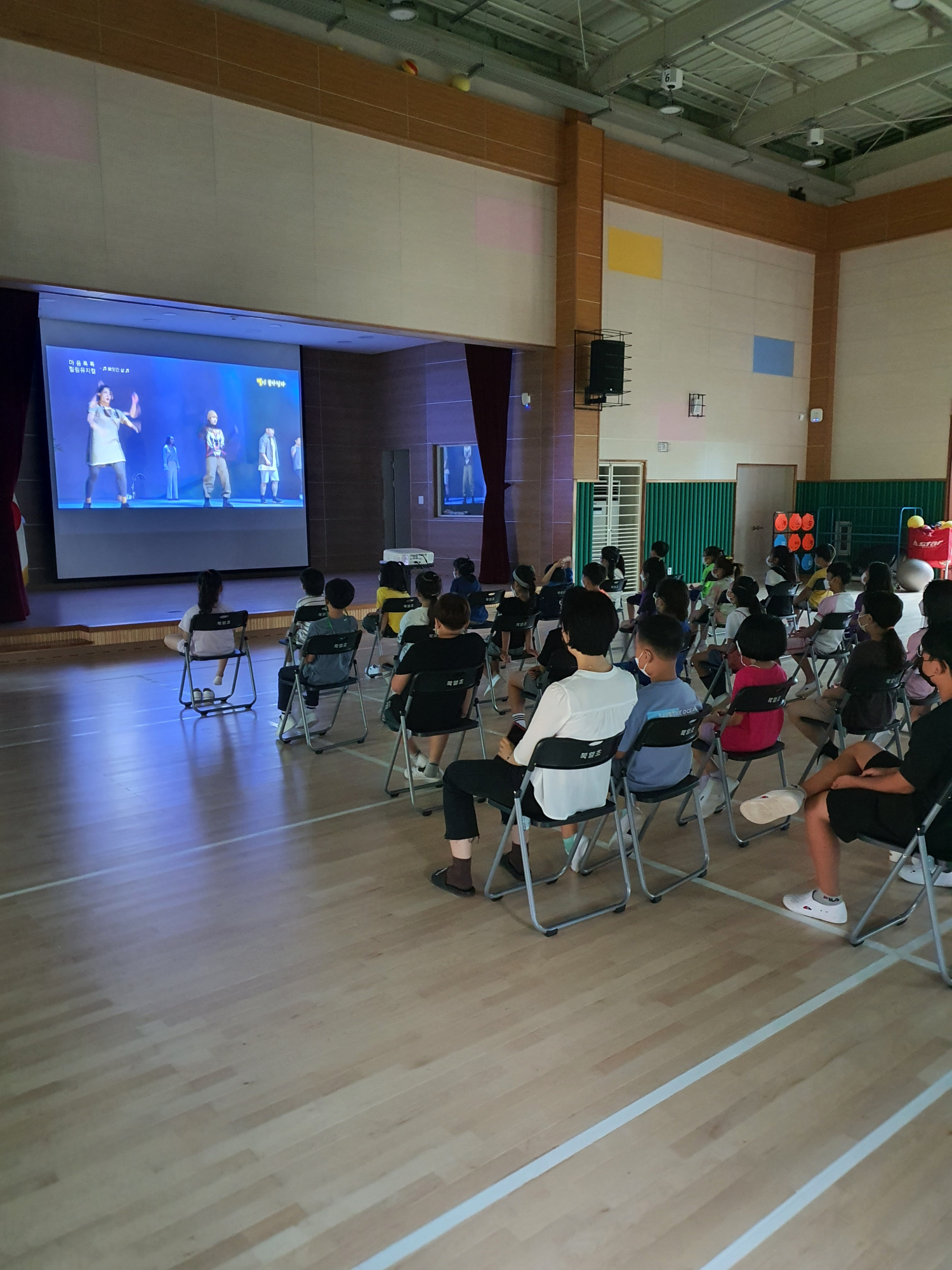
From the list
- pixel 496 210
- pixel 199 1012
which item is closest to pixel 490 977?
pixel 199 1012

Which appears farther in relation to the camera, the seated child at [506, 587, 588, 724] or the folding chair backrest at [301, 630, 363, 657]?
the folding chair backrest at [301, 630, 363, 657]

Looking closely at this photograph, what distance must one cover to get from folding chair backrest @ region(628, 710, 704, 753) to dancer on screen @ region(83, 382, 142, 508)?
11.2 m

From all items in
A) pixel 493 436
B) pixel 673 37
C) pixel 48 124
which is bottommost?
pixel 493 436

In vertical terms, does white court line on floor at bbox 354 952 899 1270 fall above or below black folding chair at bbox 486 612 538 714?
below

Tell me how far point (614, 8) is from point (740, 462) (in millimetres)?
7034

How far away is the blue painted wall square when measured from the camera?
49.5ft

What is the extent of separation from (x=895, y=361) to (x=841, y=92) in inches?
185

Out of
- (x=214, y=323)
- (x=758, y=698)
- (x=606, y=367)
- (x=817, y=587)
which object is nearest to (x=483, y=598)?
(x=817, y=587)

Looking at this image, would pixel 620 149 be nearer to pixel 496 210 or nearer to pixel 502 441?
pixel 496 210

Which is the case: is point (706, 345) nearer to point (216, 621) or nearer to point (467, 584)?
point (467, 584)

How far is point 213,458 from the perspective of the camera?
541 inches

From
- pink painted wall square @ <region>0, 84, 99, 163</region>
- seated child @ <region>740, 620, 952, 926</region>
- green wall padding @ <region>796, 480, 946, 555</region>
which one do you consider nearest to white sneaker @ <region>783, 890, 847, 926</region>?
seated child @ <region>740, 620, 952, 926</region>

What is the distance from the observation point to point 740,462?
1516 cm

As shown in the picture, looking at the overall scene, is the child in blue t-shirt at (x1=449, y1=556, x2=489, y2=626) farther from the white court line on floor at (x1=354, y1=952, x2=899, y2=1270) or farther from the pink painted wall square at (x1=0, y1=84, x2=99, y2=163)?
the pink painted wall square at (x1=0, y1=84, x2=99, y2=163)
